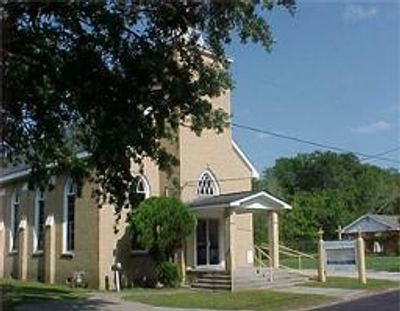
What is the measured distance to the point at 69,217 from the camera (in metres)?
32.0

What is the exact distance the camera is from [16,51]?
47.9ft

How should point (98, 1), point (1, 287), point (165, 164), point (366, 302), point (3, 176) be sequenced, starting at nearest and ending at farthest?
point (98, 1)
point (165, 164)
point (366, 302)
point (1, 287)
point (3, 176)

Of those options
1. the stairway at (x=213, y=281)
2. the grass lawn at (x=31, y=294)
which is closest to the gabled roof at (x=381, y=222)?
the stairway at (x=213, y=281)

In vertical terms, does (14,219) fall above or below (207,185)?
below

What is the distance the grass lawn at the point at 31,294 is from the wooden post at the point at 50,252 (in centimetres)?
318

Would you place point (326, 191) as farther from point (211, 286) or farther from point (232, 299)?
point (232, 299)

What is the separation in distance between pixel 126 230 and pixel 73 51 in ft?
49.7

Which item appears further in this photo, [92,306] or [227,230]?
[227,230]

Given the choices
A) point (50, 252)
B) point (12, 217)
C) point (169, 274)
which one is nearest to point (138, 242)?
point (169, 274)

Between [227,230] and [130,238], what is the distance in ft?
13.7

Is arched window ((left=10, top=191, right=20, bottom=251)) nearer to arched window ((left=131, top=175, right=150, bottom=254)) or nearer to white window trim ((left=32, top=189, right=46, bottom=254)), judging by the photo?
white window trim ((left=32, top=189, right=46, bottom=254))

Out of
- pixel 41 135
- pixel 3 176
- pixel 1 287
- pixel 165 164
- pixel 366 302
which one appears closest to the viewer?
pixel 41 135

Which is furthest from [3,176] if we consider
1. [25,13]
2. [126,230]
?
[25,13]

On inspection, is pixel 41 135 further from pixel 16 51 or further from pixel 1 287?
pixel 1 287
